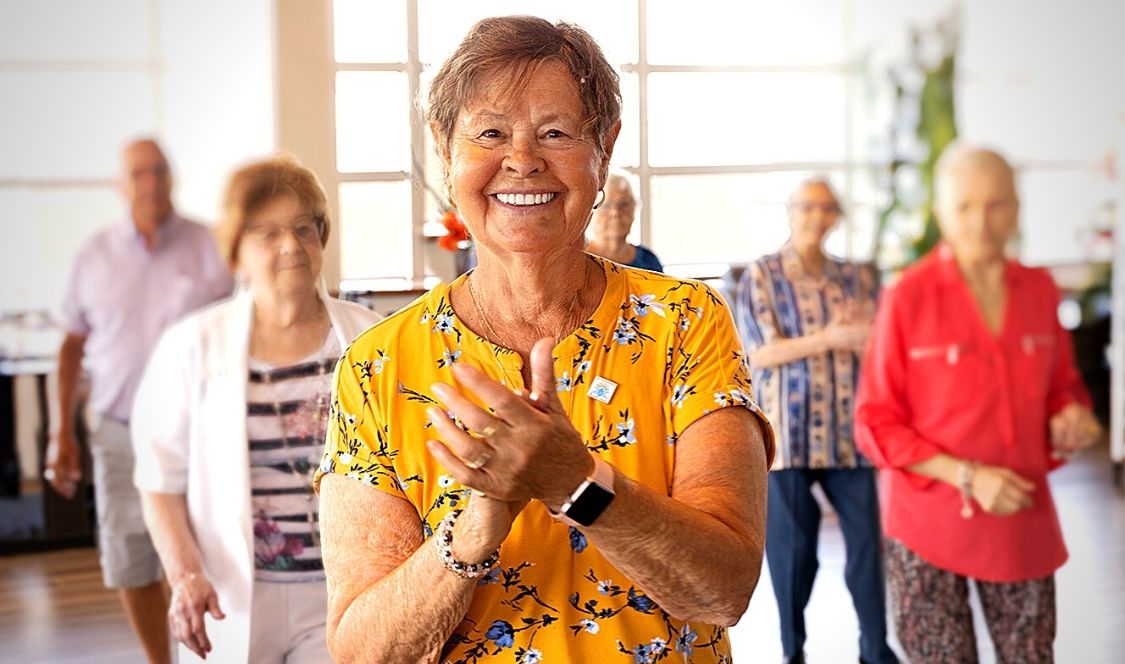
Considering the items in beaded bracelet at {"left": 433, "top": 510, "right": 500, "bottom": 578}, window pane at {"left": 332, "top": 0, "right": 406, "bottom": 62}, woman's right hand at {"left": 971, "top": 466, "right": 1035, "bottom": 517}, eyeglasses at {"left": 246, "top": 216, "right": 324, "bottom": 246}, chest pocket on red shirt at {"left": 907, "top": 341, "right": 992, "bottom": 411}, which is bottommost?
woman's right hand at {"left": 971, "top": 466, "right": 1035, "bottom": 517}

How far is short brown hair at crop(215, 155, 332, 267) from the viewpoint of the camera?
271 centimetres

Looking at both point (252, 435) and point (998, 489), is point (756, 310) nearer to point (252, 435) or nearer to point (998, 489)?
point (998, 489)

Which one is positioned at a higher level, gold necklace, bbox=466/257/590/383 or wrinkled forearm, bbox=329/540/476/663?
gold necklace, bbox=466/257/590/383

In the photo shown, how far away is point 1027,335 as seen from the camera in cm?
313

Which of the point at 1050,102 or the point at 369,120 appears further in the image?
the point at 1050,102

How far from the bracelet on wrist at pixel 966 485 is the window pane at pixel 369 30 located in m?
3.76

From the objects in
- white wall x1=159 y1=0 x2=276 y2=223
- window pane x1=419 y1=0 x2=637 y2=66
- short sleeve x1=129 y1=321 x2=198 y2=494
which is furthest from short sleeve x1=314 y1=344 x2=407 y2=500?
white wall x1=159 y1=0 x2=276 y2=223

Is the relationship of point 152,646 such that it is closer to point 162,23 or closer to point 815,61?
point 162,23

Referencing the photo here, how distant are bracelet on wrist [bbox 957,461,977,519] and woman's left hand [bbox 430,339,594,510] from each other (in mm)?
2013

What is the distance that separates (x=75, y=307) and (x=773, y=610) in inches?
110

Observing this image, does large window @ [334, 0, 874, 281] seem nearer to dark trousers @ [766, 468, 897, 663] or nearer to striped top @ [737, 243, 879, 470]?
striped top @ [737, 243, 879, 470]

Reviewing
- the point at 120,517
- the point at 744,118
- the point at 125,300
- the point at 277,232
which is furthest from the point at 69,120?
the point at 277,232

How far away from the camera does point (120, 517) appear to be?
4035mm

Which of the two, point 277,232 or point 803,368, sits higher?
point 277,232
